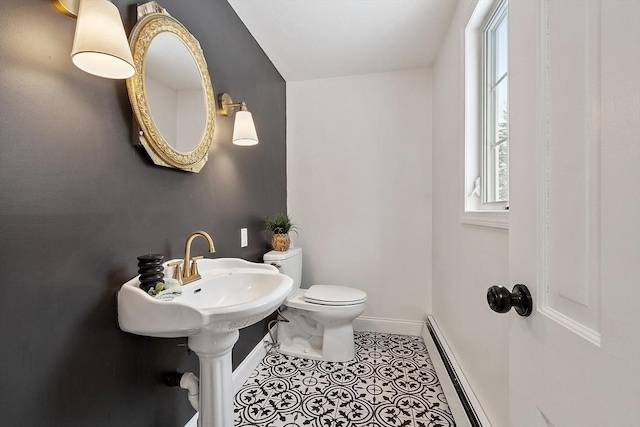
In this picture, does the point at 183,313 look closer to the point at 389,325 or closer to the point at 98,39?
the point at 98,39

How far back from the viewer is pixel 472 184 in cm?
148

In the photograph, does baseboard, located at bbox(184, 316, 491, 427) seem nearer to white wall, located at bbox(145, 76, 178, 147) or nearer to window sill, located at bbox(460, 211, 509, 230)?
window sill, located at bbox(460, 211, 509, 230)

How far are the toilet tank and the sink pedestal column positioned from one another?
88 centimetres

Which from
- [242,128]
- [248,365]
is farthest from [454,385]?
[242,128]

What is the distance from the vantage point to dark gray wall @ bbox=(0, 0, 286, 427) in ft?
2.16

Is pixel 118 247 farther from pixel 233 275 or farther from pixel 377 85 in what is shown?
pixel 377 85

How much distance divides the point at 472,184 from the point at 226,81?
1492 mm

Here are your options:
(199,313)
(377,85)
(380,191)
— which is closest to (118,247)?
(199,313)

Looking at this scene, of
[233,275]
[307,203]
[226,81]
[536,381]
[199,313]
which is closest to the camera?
[536,381]

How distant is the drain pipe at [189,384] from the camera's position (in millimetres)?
1113

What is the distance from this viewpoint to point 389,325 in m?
2.43

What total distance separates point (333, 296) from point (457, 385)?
0.87 m

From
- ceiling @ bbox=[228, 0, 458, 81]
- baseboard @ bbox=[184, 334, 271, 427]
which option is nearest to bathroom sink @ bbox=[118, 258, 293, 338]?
baseboard @ bbox=[184, 334, 271, 427]

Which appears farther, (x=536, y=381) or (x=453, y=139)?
(x=453, y=139)
